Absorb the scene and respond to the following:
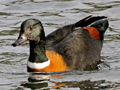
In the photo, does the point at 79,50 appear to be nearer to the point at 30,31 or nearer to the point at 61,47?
the point at 61,47

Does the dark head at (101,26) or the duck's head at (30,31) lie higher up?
the duck's head at (30,31)

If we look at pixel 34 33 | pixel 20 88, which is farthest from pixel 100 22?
pixel 20 88

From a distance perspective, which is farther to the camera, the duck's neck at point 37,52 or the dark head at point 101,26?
the dark head at point 101,26

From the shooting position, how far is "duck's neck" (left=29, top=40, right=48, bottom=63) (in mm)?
8836

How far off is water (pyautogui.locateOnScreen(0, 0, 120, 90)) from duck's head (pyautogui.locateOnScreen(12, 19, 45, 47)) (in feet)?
2.91

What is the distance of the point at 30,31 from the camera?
28.2 feet

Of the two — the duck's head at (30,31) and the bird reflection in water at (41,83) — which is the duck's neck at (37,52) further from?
the bird reflection in water at (41,83)

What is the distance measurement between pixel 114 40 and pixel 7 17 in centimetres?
384

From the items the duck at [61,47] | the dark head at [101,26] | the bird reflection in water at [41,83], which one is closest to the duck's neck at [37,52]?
the duck at [61,47]

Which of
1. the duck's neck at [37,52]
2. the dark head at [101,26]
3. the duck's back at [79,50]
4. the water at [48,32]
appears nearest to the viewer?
the water at [48,32]

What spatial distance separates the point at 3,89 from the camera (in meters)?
8.14

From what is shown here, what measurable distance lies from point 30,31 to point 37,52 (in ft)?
1.82

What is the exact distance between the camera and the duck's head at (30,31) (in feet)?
27.9

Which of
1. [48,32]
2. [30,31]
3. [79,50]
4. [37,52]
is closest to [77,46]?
[79,50]
